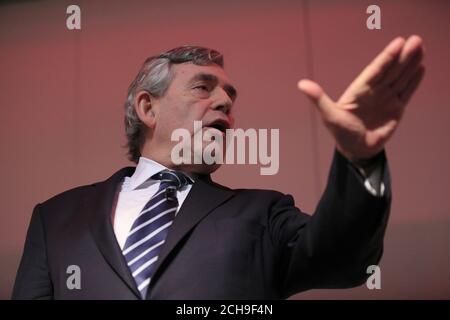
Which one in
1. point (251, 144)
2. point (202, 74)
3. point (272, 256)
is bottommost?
point (272, 256)

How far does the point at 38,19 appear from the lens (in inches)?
62.6

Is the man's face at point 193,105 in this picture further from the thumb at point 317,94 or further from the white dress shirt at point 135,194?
the thumb at point 317,94

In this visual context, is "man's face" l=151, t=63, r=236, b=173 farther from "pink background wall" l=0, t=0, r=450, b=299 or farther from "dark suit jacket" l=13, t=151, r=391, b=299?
"pink background wall" l=0, t=0, r=450, b=299

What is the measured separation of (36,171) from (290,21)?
26.2 inches

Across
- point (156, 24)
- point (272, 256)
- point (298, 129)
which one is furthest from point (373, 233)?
point (156, 24)

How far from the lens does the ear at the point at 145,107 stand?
1252mm

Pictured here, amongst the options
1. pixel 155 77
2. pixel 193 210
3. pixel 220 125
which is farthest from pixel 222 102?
pixel 193 210

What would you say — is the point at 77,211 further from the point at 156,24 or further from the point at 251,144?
the point at 156,24

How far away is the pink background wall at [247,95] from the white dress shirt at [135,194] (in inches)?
12.9

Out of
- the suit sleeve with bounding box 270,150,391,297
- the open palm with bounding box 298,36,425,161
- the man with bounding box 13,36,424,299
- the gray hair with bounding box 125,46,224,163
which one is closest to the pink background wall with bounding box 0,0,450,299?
the gray hair with bounding box 125,46,224,163

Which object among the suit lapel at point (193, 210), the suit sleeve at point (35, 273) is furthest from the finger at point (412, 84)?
the suit sleeve at point (35, 273)

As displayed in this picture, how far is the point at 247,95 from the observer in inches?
60.1

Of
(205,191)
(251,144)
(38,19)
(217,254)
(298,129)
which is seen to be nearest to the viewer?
(217,254)

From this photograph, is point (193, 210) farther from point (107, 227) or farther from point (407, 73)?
point (407, 73)
